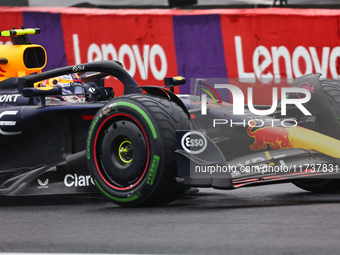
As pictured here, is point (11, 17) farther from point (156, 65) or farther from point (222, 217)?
point (222, 217)

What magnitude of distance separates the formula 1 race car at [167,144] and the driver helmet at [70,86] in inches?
19.1

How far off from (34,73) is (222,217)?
312 cm

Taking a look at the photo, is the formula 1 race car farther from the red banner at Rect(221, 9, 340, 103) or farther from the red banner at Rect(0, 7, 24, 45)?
the red banner at Rect(0, 7, 24, 45)

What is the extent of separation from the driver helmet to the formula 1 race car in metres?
0.49

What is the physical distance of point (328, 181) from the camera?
795 cm

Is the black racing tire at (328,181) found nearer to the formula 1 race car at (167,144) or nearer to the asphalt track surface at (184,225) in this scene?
the formula 1 race car at (167,144)

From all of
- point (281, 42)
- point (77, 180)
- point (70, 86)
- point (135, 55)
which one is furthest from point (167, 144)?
point (135, 55)

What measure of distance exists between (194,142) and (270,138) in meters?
0.60

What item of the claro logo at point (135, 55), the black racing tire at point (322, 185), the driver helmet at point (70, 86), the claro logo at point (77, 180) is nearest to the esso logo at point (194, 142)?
the claro logo at point (77, 180)

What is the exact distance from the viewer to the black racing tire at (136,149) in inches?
269

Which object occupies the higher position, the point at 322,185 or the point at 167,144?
the point at 167,144

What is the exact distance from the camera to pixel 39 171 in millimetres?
7652

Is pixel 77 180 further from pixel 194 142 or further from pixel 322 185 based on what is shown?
pixel 322 185

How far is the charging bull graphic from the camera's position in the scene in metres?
6.96
